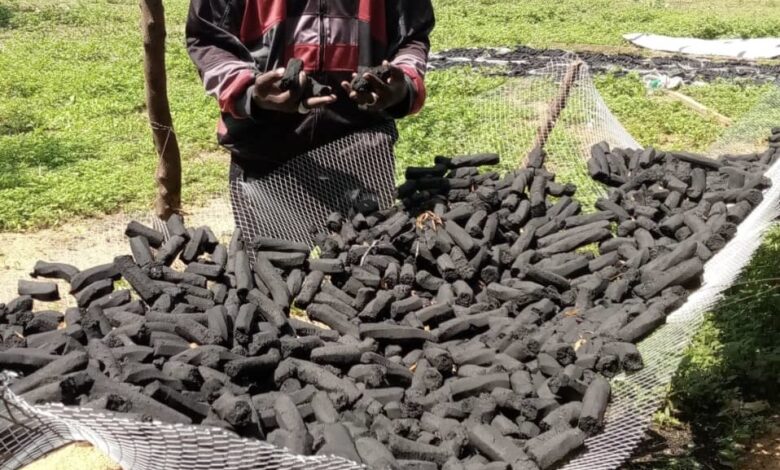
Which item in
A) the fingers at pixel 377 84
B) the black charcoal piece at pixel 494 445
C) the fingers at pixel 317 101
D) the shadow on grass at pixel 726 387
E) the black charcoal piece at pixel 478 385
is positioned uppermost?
the fingers at pixel 377 84

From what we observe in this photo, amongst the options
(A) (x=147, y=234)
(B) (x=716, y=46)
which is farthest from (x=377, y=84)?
(B) (x=716, y=46)

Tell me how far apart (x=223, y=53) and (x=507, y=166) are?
103 inches

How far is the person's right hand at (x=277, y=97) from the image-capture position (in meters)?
4.66

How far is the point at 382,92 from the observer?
199 inches

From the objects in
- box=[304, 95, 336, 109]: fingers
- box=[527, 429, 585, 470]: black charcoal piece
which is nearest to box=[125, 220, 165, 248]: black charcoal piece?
box=[304, 95, 336, 109]: fingers

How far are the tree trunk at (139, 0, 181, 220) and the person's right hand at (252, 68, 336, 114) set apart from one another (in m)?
1.35

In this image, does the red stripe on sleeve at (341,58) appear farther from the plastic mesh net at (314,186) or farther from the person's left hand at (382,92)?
the plastic mesh net at (314,186)

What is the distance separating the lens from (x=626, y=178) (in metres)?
6.06

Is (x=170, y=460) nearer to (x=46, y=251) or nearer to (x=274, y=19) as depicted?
(x=274, y=19)

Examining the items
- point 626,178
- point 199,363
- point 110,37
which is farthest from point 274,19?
point 110,37

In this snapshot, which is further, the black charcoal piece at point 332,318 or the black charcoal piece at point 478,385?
the black charcoal piece at point 332,318

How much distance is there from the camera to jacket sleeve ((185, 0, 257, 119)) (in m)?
4.91

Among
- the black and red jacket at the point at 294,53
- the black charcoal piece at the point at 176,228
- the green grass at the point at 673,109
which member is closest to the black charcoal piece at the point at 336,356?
the black charcoal piece at the point at 176,228

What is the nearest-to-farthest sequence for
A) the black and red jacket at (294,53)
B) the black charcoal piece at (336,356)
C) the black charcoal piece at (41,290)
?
the black charcoal piece at (336,356)
the black charcoal piece at (41,290)
the black and red jacket at (294,53)
